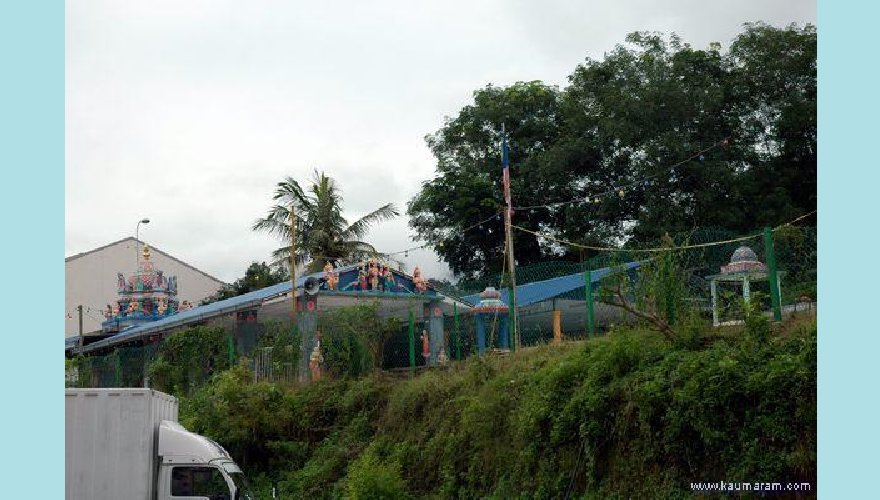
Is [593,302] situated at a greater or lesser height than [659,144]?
lesser

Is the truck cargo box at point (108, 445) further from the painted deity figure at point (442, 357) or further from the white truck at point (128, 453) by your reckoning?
the painted deity figure at point (442, 357)

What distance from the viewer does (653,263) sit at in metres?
14.7

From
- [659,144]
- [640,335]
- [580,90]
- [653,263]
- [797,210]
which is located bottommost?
[640,335]

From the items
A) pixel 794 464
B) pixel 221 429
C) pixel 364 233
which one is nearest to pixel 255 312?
pixel 221 429

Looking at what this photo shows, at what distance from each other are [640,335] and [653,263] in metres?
1.39

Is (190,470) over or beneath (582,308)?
beneath

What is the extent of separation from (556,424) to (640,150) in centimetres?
1912

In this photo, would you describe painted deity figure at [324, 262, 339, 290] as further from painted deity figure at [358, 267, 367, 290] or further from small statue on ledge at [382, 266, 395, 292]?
small statue on ledge at [382, 266, 395, 292]

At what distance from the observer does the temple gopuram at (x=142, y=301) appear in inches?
1620

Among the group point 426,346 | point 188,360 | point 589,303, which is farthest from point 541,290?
point 188,360

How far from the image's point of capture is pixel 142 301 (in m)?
41.4

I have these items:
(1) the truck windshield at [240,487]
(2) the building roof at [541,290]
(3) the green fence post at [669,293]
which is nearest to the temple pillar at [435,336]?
(2) the building roof at [541,290]

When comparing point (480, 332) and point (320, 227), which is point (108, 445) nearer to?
point (480, 332)

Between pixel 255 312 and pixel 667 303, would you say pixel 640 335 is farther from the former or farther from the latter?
pixel 255 312
